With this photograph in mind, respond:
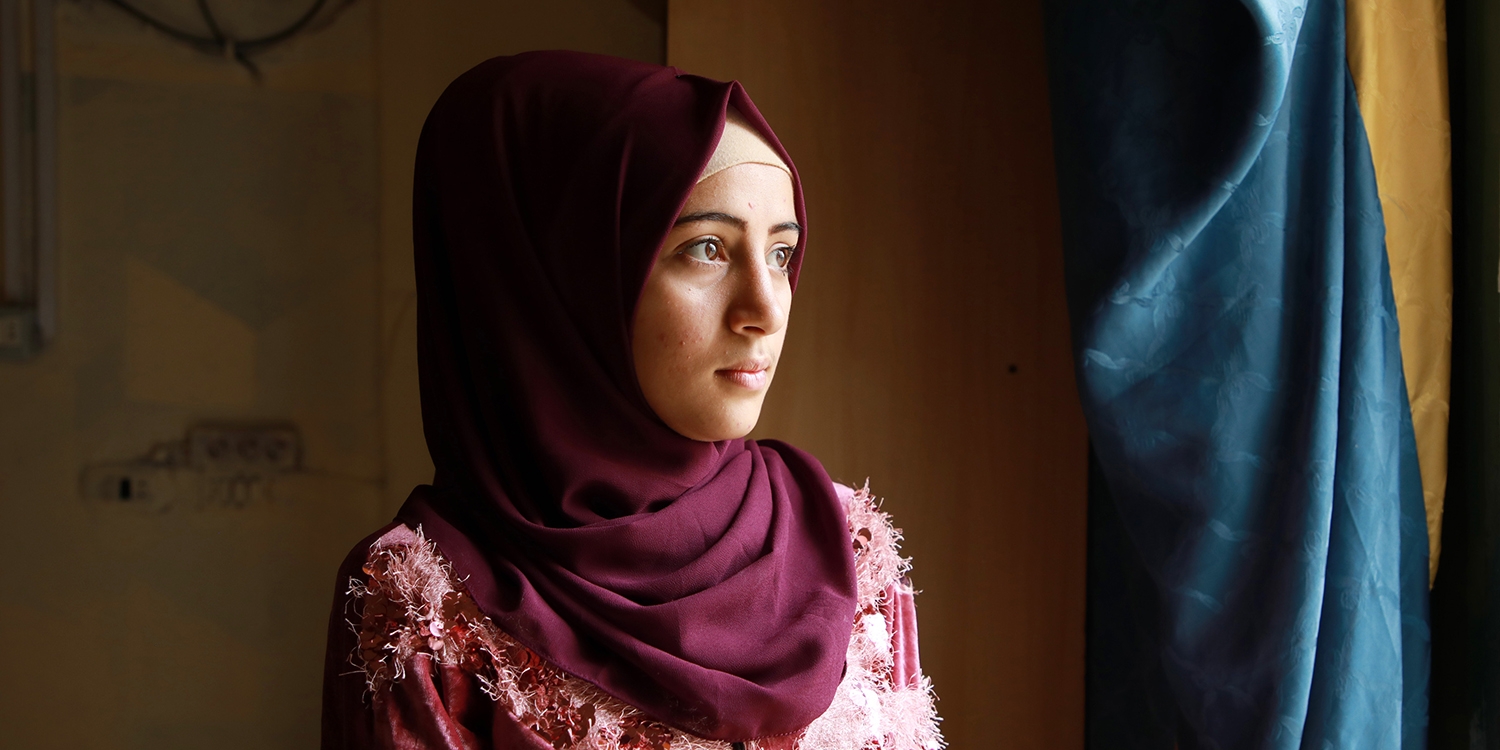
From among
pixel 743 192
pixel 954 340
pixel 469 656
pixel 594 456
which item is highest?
pixel 743 192

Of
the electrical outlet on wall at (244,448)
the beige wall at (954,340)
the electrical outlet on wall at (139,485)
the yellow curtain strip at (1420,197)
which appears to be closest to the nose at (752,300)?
the beige wall at (954,340)

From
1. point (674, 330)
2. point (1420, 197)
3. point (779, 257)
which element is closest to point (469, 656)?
point (674, 330)

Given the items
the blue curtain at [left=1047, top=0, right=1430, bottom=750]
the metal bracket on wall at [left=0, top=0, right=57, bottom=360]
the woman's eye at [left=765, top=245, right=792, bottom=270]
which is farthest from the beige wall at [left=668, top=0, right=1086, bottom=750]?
the metal bracket on wall at [left=0, top=0, right=57, bottom=360]

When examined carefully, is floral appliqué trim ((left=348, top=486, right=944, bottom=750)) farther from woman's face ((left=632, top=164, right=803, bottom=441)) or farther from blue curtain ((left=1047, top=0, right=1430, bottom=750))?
blue curtain ((left=1047, top=0, right=1430, bottom=750))

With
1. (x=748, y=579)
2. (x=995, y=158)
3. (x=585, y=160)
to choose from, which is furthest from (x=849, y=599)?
(x=995, y=158)

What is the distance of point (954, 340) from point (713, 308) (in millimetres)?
644

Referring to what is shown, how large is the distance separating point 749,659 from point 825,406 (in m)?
0.54

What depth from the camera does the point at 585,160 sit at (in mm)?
798

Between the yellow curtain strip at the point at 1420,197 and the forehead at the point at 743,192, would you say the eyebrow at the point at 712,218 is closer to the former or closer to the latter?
the forehead at the point at 743,192

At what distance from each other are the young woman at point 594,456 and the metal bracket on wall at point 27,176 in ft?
2.88

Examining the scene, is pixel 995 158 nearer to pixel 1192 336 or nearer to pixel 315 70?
pixel 1192 336

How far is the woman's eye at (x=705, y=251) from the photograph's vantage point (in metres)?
0.81

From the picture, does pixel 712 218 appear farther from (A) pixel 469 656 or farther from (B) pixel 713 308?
(A) pixel 469 656

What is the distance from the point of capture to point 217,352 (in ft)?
4.75
